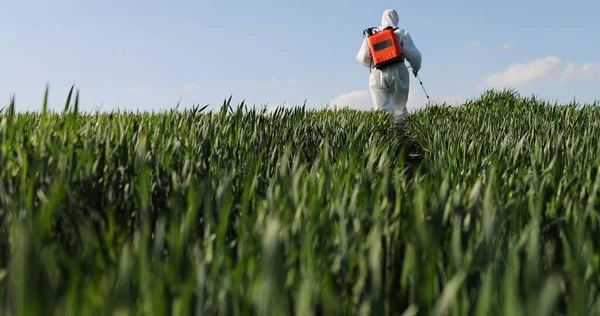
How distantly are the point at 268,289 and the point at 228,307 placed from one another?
4.8 inches

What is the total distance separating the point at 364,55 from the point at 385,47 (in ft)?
1.67

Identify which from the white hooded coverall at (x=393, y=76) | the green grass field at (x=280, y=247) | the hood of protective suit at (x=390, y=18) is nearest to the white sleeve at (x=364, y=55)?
the white hooded coverall at (x=393, y=76)

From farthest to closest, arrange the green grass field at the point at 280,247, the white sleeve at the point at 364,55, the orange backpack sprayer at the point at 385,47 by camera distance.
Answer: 1. the white sleeve at the point at 364,55
2. the orange backpack sprayer at the point at 385,47
3. the green grass field at the point at 280,247

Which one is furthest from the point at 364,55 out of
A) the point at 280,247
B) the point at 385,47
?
the point at 280,247

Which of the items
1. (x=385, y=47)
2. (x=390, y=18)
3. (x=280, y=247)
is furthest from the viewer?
(x=390, y=18)

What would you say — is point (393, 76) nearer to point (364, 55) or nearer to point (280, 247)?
point (364, 55)

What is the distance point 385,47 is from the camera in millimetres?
9500

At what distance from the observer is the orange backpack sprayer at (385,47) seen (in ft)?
30.8

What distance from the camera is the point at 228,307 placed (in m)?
0.80

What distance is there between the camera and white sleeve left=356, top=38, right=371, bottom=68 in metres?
9.92

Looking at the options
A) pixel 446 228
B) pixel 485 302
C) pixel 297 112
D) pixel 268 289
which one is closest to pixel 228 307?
pixel 268 289

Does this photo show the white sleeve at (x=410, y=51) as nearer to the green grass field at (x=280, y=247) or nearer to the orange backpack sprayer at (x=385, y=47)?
the orange backpack sprayer at (x=385, y=47)

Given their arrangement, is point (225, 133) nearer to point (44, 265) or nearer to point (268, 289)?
point (44, 265)

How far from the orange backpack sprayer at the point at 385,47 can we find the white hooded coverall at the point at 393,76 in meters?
0.15
